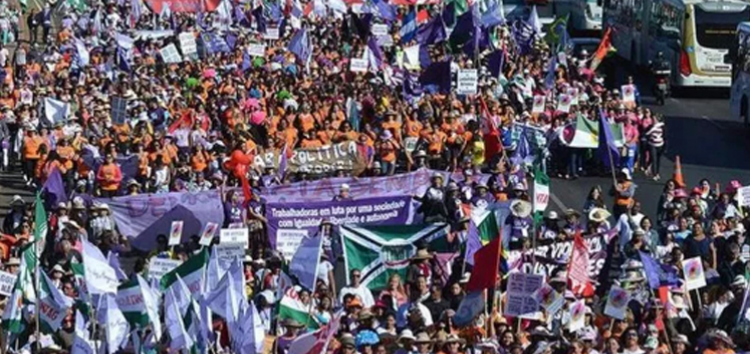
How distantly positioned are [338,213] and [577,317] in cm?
788

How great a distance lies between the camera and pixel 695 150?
4138cm

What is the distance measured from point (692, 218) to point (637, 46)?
2659 centimetres

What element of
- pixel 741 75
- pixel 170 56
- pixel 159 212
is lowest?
pixel 741 75

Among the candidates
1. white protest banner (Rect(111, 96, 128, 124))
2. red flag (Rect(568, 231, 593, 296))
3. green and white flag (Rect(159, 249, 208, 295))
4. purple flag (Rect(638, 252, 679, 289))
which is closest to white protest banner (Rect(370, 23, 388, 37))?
white protest banner (Rect(111, 96, 128, 124))

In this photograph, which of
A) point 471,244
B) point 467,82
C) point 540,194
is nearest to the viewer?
point 471,244

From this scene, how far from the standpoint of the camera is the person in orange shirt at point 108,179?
32.2 m

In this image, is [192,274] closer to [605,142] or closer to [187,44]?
[605,142]

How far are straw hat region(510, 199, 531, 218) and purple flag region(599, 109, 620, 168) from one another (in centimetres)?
569

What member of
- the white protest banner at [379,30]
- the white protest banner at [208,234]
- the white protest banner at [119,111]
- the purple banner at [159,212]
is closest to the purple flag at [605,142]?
the purple banner at [159,212]

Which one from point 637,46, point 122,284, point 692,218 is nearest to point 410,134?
point 692,218

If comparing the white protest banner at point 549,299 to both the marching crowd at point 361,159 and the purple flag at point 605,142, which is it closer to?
the marching crowd at point 361,159

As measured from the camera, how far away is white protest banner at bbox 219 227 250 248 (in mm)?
26234

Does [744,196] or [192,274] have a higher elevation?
[192,274]

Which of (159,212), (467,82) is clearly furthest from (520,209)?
(467,82)
